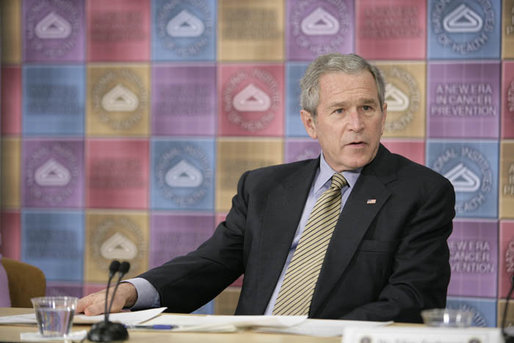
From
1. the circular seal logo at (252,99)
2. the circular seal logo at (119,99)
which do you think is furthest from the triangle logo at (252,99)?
the circular seal logo at (119,99)

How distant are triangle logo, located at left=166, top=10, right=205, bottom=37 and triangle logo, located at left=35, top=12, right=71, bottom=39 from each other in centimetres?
54

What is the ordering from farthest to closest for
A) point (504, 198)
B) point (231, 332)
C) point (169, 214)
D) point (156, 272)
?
point (169, 214)
point (504, 198)
point (156, 272)
point (231, 332)

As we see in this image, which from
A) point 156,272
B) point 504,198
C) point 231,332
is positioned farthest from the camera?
point 504,198

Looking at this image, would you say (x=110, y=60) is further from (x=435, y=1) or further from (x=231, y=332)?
(x=231, y=332)

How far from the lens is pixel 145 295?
1.96 meters

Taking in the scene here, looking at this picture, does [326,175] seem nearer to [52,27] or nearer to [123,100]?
[123,100]

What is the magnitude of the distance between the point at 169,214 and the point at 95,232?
1.32 feet

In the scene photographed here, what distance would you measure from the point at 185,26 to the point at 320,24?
2.20 feet

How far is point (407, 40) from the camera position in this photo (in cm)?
339

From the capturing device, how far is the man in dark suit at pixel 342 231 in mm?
1991

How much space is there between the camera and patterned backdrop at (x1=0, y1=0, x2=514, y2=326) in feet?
10.9

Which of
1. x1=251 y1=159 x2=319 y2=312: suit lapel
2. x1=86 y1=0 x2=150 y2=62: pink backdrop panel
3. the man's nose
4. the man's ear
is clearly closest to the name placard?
x1=251 y1=159 x2=319 y2=312: suit lapel

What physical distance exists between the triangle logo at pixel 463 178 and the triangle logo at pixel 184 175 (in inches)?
47.7

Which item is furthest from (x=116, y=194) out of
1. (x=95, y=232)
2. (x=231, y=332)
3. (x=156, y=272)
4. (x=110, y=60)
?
(x=231, y=332)
